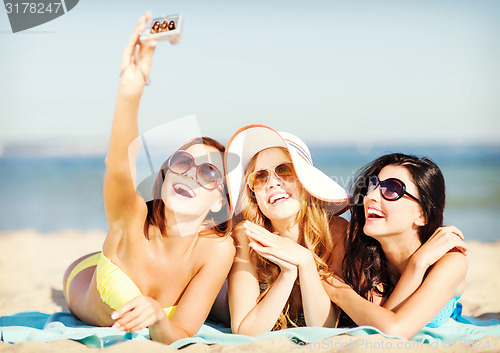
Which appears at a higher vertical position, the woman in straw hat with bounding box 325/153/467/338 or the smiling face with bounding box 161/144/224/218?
the smiling face with bounding box 161/144/224/218

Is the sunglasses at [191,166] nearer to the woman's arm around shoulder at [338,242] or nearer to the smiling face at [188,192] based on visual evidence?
the smiling face at [188,192]

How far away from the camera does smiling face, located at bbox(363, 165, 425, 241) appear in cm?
341

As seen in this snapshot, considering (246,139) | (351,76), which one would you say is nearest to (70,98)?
(351,76)

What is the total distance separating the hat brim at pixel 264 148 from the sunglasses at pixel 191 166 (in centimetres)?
22

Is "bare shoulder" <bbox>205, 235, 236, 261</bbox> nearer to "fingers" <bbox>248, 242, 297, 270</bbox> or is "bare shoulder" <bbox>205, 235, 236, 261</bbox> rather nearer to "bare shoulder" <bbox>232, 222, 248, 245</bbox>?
"bare shoulder" <bbox>232, 222, 248, 245</bbox>

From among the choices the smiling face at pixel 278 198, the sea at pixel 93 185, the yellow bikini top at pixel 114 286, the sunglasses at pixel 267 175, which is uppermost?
the sunglasses at pixel 267 175

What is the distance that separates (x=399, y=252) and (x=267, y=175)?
117cm

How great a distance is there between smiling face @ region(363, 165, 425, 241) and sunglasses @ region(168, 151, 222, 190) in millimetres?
1175

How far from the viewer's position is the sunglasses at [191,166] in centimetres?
333

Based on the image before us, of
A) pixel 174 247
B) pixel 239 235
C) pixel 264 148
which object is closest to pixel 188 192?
pixel 174 247

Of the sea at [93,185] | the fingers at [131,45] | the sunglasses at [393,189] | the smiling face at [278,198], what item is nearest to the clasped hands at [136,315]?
the smiling face at [278,198]

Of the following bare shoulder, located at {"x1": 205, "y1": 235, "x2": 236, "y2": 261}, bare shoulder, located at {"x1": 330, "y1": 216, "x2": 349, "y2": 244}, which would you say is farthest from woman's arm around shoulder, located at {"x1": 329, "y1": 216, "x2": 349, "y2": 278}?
bare shoulder, located at {"x1": 205, "y1": 235, "x2": 236, "y2": 261}

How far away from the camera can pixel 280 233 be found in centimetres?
369

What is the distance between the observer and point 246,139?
12.0 feet
